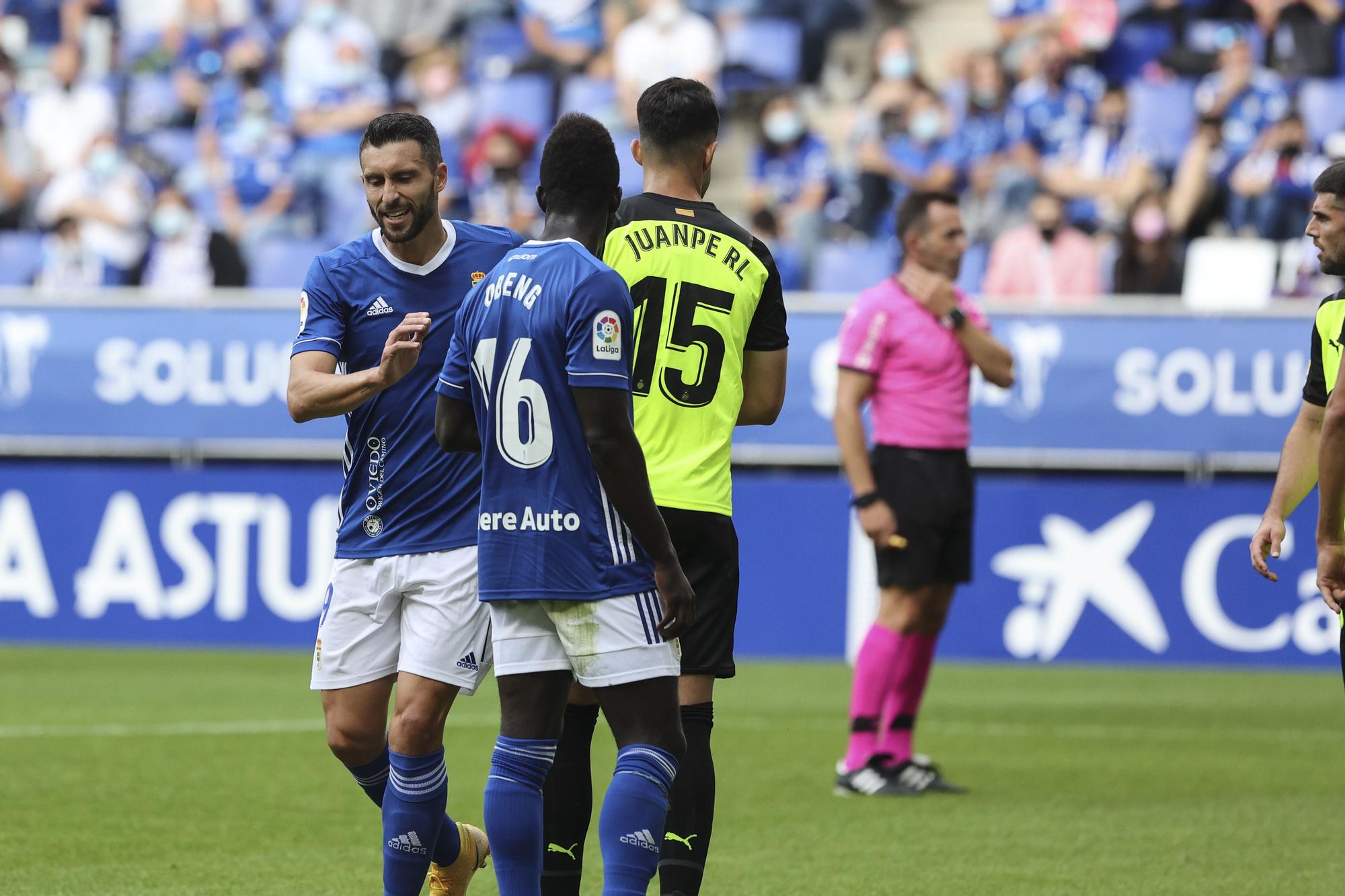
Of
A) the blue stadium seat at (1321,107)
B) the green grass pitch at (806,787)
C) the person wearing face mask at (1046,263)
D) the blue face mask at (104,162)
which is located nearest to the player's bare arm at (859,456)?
the green grass pitch at (806,787)

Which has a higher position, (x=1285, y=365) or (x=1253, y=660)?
(x=1285, y=365)

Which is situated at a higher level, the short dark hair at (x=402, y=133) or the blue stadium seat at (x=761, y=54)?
the blue stadium seat at (x=761, y=54)

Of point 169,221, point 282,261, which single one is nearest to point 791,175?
point 282,261

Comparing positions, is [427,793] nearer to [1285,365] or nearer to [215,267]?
[1285,365]

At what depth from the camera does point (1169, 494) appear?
1212 cm

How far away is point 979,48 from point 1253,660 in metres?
6.96

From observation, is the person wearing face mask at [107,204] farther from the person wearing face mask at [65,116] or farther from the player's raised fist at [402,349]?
the player's raised fist at [402,349]

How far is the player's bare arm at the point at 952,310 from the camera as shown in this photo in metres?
8.23

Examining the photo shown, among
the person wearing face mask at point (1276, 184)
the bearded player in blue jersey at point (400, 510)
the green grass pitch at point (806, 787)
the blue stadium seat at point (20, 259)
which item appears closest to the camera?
the bearded player in blue jersey at point (400, 510)

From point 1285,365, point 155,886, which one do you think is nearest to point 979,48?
point 1285,365

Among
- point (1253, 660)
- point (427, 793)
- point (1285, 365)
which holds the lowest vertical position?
point (1253, 660)

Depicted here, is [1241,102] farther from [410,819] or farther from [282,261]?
[410,819]

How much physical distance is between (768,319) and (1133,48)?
1246cm

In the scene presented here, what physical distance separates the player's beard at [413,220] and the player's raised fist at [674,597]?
1.24 meters
